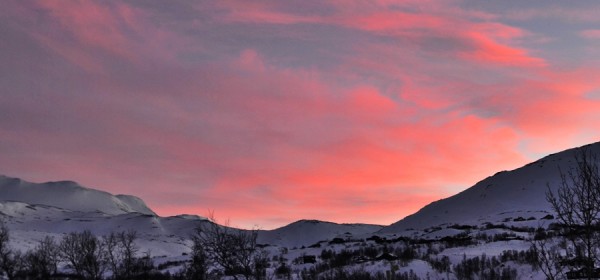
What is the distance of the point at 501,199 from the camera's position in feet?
250

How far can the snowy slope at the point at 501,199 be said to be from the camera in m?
68.8

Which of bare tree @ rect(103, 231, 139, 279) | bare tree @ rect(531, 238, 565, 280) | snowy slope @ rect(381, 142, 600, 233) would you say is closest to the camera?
bare tree @ rect(531, 238, 565, 280)

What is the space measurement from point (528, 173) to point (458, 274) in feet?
217

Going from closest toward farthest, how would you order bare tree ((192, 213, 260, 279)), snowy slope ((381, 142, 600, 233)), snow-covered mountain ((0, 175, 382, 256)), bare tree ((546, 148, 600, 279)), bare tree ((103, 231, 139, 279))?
bare tree ((546, 148, 600, 279))
bare tree ((192, 213, 260, 279))
bare tree ((103, 231, 139, 279))
snowy slope ((381, 142, 600, 233))
snow-covered mountain ((0, 175, 382, 256))

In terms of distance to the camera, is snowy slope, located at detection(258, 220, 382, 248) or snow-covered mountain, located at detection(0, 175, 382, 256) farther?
snowy slope, located at detection(258, 220, 382, 248)

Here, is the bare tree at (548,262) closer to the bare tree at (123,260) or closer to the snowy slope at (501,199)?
the bare tree at (123,260)

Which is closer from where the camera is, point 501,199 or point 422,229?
point 422,229

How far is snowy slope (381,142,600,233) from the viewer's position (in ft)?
226

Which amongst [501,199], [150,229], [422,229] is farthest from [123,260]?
[150,229]

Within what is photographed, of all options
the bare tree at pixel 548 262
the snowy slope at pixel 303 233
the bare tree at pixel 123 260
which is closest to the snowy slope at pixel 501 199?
the bare tree at pixel 548 262

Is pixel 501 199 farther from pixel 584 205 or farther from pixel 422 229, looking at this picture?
pixel 584 205

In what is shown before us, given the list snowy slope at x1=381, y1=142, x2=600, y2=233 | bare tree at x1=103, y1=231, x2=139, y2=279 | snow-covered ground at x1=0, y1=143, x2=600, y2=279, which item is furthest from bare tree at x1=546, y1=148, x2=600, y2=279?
snowy slope at x1=381, y1=142, x2=600, y2=233

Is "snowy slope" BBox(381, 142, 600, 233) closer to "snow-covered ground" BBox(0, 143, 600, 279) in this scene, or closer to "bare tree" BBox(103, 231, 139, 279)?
"snow-covered ground" BBox(0, 143, 600, 279)

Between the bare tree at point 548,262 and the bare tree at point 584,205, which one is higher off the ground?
the bare tree at point 584,205
